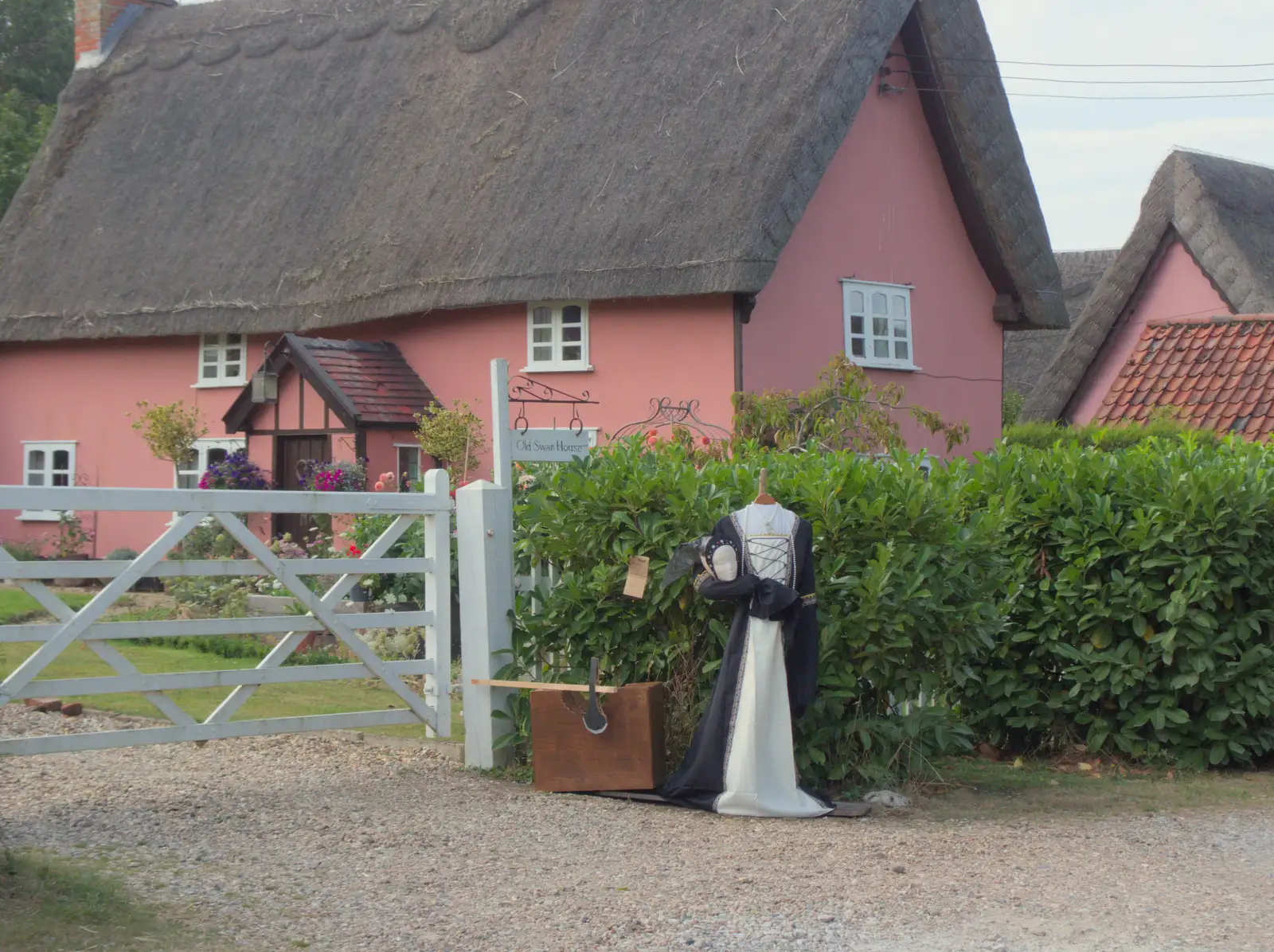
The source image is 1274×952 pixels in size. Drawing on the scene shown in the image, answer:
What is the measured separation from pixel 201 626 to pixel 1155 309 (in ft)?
64.4

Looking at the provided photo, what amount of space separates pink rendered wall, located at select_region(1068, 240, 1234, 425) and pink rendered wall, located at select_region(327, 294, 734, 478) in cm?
810

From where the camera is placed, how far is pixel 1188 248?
78.0ft

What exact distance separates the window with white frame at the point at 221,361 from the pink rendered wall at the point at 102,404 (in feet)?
0.45

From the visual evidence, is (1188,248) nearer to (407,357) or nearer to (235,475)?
(407,357)

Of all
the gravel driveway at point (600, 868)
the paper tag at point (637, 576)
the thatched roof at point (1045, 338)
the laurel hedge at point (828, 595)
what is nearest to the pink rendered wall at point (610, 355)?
the laurel hedge at point (828, 595)

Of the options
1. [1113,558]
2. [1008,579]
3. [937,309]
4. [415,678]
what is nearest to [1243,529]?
[1113,558]

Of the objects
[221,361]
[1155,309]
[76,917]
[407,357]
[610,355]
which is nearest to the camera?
[76,917]

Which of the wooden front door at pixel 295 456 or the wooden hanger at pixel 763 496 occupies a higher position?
the wooden front door at pixel 295 456

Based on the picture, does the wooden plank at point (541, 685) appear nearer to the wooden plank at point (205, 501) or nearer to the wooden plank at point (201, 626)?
the wooden plank at point (201, 626)

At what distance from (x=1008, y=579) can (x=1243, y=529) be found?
48.9 inches

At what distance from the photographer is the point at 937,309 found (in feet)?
65.3

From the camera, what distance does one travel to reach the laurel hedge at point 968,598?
24.3ft

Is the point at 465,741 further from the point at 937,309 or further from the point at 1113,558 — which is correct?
the point at 937,309

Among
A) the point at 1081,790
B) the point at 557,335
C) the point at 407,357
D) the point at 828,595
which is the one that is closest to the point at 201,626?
the point at 828,595
